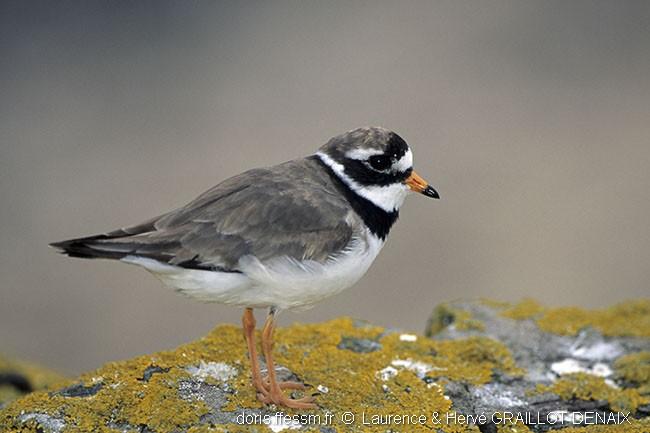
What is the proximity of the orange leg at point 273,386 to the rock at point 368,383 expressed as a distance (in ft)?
0.21

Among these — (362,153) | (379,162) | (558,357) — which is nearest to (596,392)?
(558,357)

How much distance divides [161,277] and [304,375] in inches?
53.6

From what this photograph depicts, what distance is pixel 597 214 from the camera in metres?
14.2

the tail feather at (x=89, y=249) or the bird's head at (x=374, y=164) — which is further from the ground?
the bird's head at (x=374, y=164)

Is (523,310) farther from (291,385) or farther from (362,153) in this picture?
(291,385)

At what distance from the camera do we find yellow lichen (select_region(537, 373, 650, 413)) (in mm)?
6867

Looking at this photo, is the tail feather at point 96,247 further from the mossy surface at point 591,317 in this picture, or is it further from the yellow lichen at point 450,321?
the mossy surface at point 591,317

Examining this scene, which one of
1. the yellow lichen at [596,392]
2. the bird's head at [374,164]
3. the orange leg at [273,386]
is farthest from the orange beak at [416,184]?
the yellow lichen at [596,392]

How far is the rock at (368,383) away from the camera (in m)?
6.24

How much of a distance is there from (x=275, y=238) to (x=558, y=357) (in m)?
2.70

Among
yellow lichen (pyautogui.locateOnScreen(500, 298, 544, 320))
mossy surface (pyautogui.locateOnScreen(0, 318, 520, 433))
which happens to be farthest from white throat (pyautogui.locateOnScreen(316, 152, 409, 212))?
yellow lichen (pyautogui.locateOnScreen(500, 298, 544, 320))

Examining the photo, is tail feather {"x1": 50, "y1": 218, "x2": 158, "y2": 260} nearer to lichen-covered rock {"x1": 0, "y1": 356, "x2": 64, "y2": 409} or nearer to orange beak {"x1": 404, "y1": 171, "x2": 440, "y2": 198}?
lichen-covered rock {"x1": 0, "y1": 356, "x2": 64, "y2": 409}

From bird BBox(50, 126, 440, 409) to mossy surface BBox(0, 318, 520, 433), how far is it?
1.08ft

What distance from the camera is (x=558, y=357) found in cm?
768
